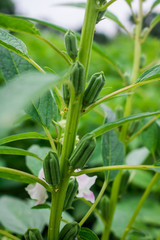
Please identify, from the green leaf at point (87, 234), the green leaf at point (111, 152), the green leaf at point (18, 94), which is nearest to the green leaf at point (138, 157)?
the green leaf at point (111, 152)

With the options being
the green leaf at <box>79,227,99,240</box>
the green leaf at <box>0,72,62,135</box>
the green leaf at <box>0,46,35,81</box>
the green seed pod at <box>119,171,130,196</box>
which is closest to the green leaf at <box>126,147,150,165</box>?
the green seed pod at <box>119,171,130,196</box>

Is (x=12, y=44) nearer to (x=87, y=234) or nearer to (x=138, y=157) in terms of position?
(x=87, y=234)

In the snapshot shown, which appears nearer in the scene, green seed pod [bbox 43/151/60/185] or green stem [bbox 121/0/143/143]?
green seed pod [bbox 43/151/60/185]

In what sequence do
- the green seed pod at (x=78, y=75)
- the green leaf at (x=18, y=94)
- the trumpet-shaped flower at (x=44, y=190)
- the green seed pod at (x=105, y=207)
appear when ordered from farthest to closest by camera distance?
the green seed pod at (x=105, y=207)
the trumpet-shaped flower at (x=44, y=190)
the green seed pod at (x=78, y=75)
the green leaf at (x=18, y=94)

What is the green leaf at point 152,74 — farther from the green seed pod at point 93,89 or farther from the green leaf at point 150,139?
the green leaf at point 150,139

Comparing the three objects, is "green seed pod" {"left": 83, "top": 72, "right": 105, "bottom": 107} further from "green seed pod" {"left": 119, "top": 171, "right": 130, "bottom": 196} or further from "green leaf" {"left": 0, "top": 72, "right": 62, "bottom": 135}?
"green seed pod" {"left": 119, "top": 171, "right": 130, "bottom": 196}

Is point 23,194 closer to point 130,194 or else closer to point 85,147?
point 130,194
